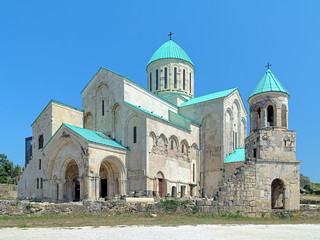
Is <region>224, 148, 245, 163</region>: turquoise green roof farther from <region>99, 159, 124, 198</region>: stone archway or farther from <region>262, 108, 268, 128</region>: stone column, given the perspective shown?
<region>99, 159, 124, 198</region>: stone archway

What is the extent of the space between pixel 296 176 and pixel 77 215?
12.7 m

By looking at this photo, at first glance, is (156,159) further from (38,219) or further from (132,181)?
(38,219)

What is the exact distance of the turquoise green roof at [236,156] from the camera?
104 feet

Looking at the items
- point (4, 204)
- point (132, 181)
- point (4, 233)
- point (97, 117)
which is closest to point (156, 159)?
point (132, 181)

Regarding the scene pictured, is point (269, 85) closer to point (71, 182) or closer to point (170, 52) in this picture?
point (71, 182)

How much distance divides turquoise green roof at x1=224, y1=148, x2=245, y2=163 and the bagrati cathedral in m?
0.11

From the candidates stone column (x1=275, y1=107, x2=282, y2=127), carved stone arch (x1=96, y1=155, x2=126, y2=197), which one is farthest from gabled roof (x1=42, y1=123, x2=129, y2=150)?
stone column (x1=275, y1=107, x2=282, y2=127)

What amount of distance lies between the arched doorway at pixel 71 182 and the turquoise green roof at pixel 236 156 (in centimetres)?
1408

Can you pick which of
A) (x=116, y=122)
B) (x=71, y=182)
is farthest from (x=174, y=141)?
(x=71, y=182)

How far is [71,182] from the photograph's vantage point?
98.2 feet

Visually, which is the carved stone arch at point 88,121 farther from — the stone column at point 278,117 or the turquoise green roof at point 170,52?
the stone column at point 278,117

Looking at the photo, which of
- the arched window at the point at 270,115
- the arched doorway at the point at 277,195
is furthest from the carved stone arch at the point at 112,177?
the arched window at the point at 270,115

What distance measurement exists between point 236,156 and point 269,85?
12174mm

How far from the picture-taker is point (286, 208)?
65.0 feet
